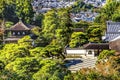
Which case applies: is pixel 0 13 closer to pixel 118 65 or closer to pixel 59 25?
pixel 59 25

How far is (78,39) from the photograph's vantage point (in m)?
30.8

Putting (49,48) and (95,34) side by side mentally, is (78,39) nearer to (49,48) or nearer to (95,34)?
(95,34)

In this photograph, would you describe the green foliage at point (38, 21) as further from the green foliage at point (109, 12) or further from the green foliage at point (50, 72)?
the green foliage at point (50, 72)

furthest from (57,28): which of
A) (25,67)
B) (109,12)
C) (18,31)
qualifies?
(25,67)

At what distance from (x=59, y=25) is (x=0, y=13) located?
9.83 meters

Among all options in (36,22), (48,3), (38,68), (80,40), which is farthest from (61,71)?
(48,3)

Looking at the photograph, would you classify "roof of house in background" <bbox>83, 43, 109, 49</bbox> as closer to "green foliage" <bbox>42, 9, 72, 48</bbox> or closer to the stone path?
the stone path

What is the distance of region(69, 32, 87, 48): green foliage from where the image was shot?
30812mm

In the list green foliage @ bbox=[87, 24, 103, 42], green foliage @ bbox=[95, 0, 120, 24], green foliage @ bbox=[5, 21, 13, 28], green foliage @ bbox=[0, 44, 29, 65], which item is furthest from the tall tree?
green foliage @ bbox=[0, 44, 29, 65]

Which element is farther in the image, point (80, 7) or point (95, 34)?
point (80, 7)

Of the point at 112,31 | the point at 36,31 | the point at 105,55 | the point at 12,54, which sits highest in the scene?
the point at 12,54

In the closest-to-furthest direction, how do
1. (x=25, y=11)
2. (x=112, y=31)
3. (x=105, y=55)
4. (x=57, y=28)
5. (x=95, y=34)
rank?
(x=105, y=55)
(x=95, y=34)
(x=112, y=31)
(x=57, y=28)
(x=25, y=11)

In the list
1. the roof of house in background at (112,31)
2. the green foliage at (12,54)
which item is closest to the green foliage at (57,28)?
the roof of house in background at (112,31)

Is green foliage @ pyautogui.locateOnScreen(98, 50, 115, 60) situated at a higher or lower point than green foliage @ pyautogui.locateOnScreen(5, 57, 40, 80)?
lower
